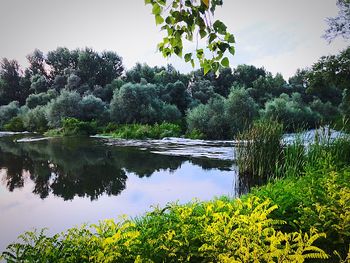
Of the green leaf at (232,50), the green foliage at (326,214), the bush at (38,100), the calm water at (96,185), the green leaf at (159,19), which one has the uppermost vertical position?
the bush at (38,100)

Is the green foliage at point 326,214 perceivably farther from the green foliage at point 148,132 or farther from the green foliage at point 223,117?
the green foliage at point 148,132

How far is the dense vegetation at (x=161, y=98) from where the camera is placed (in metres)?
19.1

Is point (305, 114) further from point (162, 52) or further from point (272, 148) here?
point (162, 52)

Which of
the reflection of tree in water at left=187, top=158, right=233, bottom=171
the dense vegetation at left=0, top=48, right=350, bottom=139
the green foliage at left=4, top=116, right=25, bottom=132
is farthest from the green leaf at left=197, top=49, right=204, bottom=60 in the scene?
the green foliage at left=4, top=116, right=25, bottom=132

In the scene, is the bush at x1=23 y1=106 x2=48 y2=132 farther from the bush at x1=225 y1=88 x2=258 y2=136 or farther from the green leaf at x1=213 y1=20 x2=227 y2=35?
the green leaf at x1=213 y1=20 x2=227 y2=35

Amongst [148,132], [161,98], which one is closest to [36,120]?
[161,98]

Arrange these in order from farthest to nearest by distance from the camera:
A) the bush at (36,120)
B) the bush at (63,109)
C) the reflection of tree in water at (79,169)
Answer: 1. the bush at (36,120)
2. the bush at (63,109)
3. the reflection of tree in water at (79,169)

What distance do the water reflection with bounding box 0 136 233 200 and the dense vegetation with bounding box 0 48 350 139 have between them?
10.3ft

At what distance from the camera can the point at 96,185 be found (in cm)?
737

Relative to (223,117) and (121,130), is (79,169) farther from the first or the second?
(121,130)

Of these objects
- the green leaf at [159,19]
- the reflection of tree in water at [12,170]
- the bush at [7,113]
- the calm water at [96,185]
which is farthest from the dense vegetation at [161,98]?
the green leaf at [159,19]

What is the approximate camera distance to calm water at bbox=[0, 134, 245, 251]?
5344 millimetres

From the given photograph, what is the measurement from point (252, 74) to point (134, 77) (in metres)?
16.3

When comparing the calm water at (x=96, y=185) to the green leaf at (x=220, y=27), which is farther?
the calm water at (x=96, y=185)
